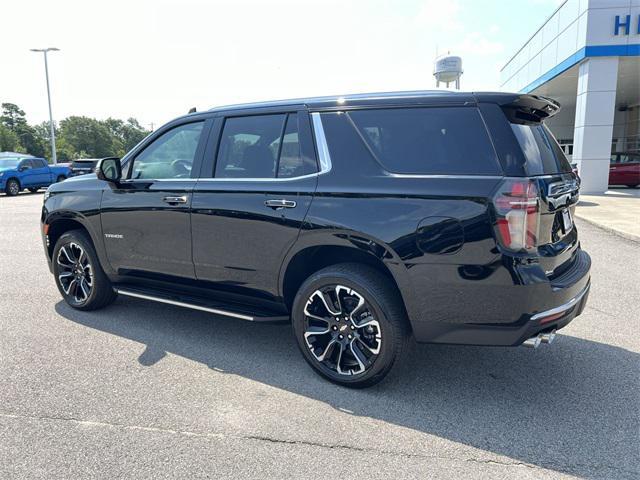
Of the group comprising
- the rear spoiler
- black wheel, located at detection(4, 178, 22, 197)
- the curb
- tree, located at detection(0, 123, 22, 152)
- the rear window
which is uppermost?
tree, located at detection(0, 123, 22, 152)

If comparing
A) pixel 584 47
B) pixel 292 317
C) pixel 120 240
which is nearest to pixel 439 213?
pixel 292 317

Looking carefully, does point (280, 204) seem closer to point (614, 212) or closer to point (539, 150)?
point (539, 150)

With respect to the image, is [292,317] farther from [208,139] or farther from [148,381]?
[208,139]

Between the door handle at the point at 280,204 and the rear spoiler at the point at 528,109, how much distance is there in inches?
59.5

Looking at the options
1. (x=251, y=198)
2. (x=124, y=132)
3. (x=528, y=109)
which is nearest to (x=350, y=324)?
(x=251, y=198)

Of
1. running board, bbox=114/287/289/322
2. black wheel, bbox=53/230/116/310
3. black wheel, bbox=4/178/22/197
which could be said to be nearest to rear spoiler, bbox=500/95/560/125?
running board, bbox=114/287/289/322

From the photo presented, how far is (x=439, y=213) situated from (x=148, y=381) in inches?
92.9

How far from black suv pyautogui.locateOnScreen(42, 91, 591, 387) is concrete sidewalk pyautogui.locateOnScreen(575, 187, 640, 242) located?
7252 mm

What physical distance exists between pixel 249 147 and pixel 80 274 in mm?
2459

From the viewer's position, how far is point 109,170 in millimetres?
4410

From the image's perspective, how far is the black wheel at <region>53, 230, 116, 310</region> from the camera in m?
4.80

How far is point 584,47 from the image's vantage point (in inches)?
656

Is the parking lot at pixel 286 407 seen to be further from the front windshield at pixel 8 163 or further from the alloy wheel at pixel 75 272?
the front windshield at pixel 8 163

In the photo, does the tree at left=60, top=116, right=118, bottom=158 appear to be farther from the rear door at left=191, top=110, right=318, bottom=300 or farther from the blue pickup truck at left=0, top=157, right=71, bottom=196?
the rear door at left=191, top=110, right=318, bottom=300
